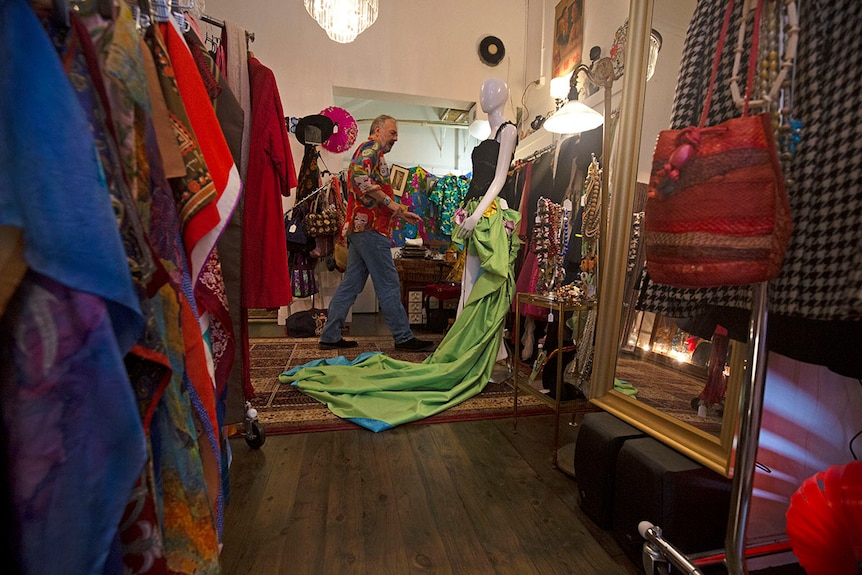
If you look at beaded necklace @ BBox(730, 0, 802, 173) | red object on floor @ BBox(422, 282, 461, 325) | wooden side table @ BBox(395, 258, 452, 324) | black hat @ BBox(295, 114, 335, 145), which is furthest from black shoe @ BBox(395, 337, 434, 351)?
beaded necklace @ BBox(730, 0, 802, 173)

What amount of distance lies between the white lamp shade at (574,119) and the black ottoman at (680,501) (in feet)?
5.06

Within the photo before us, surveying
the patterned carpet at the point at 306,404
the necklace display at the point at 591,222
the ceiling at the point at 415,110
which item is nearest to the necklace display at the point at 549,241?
the necklace display at the point at 591,222

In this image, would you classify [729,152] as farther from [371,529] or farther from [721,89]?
[371,529]

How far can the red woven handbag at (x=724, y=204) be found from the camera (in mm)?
463

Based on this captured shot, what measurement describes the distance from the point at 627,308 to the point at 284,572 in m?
1.15

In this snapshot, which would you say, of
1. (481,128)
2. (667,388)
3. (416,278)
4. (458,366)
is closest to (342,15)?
(481,128)

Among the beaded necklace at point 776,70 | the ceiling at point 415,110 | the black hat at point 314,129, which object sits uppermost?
the ceiling at point 415,110

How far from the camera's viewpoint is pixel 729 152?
1.56ft

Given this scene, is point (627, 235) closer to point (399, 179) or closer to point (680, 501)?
point (680, 501)

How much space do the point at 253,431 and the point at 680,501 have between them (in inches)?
51.5

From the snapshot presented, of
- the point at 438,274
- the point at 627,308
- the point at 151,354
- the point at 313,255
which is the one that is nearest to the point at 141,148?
the point at 151,354

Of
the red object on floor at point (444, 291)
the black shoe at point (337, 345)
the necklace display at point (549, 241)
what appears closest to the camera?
the necklace display at point (549, 241)

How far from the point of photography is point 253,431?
1.33 meters

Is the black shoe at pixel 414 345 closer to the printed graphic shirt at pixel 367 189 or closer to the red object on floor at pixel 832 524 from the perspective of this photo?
the printed graphic shirt at pixel 367 189
